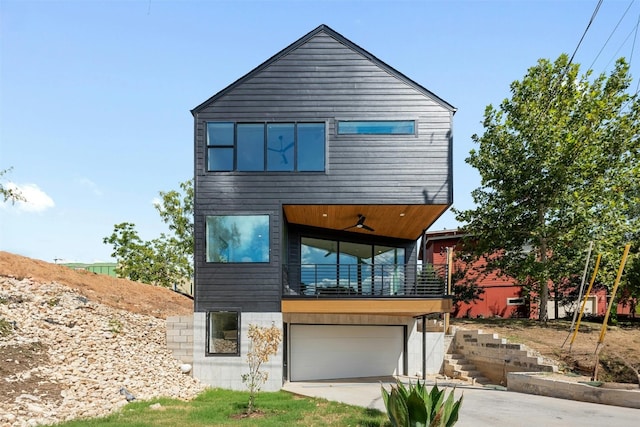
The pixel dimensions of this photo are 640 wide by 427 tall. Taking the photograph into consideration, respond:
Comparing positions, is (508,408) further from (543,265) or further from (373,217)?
(543,265)

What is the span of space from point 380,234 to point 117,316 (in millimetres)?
8651

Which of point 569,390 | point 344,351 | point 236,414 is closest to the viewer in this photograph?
point 236,414

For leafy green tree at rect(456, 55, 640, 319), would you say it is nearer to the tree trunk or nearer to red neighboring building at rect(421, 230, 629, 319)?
the tree trunk

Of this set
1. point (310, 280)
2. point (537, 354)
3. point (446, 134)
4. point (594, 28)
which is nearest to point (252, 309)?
point (310, 280)

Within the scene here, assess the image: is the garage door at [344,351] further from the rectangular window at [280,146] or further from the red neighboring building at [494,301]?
the red neighboring building at [494,301]

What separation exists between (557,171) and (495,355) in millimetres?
7263

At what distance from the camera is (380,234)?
56.4ft

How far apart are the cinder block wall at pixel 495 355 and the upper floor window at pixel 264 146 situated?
771 cm

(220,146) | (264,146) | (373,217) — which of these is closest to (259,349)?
(373,217)

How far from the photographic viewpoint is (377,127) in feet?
47.0

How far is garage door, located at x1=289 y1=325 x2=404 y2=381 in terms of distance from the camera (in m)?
16.2

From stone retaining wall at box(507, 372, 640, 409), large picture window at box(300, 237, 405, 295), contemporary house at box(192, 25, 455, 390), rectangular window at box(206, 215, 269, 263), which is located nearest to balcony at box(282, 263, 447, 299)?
large picture window at box(300, 237, 405, 295)

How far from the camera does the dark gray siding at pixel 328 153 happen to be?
45.8 feet

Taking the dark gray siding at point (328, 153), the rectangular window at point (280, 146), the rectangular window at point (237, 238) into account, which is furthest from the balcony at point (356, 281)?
the rectangular window at point (280, 146)
